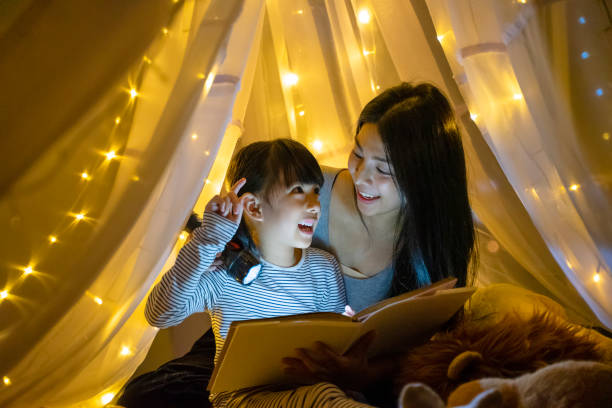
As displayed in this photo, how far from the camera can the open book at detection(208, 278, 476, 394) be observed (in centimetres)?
81

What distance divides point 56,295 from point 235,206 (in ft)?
1.42

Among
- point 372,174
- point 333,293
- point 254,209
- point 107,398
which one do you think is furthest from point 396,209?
point 107,398

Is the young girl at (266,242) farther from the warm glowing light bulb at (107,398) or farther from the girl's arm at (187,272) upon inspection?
the warm glowing light bulb at (107,398)

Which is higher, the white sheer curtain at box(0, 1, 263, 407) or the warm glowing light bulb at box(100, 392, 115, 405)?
the white sheer curtain at box(0, 1, 263, 407)

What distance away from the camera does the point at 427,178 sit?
123 centimetres

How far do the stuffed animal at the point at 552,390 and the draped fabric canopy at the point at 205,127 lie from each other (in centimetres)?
58

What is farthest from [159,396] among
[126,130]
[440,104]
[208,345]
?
[440,104]

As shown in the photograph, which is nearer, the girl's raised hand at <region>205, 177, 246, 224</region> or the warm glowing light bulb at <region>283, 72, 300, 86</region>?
the girl's raised hand at <region>205, 177, 246, 224</region>

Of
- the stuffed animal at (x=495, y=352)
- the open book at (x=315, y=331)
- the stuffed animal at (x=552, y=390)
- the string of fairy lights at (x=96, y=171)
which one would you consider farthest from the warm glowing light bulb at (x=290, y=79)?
the stuffed animal at (x=552, y=390)

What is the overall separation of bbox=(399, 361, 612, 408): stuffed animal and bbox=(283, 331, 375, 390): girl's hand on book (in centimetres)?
30

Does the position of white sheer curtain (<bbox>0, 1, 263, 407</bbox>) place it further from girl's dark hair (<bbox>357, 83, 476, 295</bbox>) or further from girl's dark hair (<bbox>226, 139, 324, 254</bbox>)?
girl's dark hair (<bbox>357, 83, 476, 295</bbox>)

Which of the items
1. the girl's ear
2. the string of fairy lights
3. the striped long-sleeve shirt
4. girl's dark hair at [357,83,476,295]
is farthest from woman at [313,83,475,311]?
the string of fairy lights

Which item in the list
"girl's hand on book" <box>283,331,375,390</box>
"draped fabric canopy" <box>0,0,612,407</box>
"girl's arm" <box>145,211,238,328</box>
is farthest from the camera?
"girl's arm" <box>145,211,238,328</box>

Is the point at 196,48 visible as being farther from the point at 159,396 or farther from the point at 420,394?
the point at 159,396
